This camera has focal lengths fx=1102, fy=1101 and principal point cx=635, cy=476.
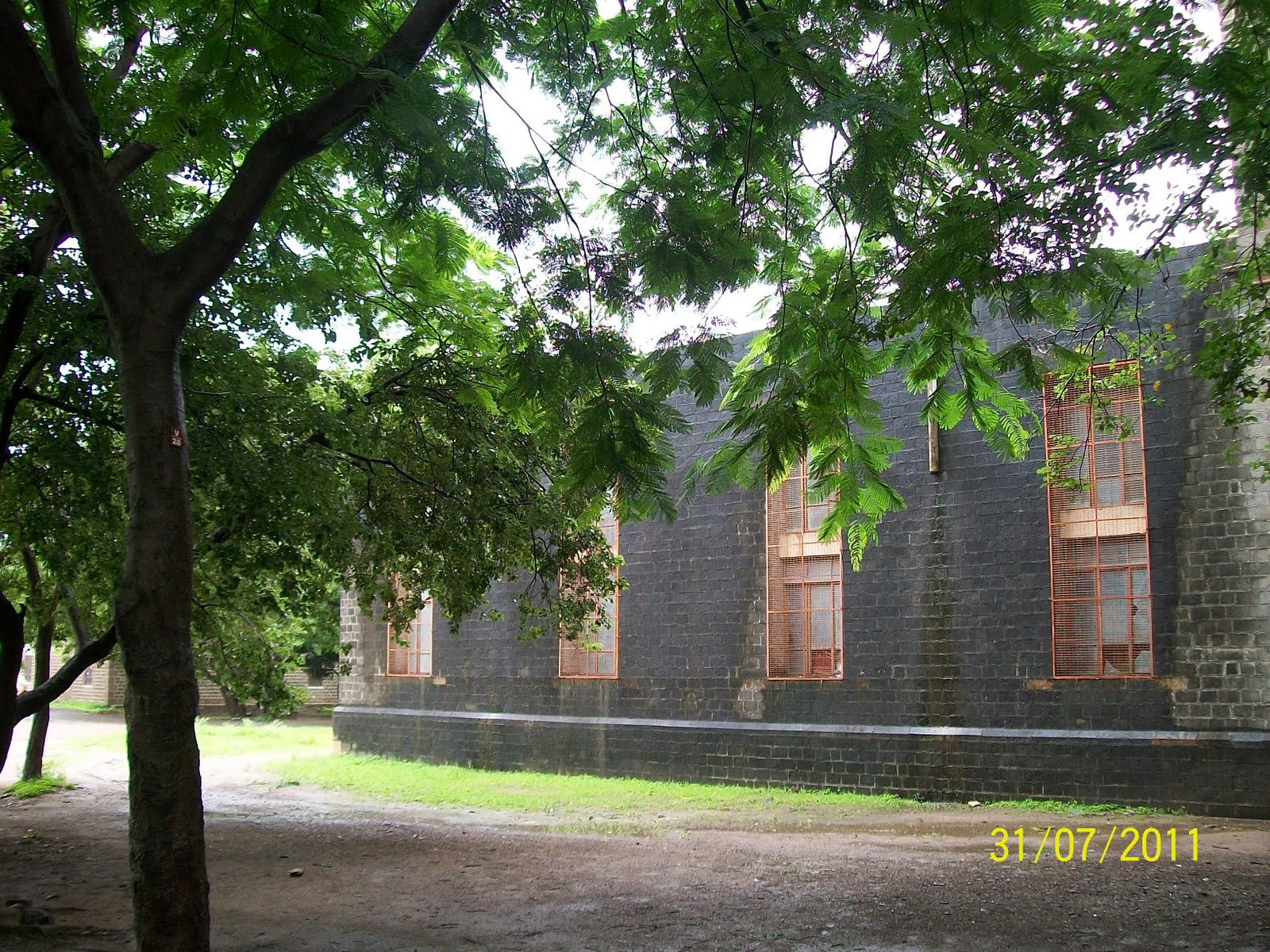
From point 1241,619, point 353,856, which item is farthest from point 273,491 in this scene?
point 1241,619

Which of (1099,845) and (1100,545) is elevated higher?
(1100,545)

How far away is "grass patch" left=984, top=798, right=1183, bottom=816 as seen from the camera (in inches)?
445

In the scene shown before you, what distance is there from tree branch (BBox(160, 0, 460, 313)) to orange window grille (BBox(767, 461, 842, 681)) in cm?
978

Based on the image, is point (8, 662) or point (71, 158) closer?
point (71, 158)

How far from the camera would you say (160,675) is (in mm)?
4590

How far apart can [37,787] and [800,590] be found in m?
10.9

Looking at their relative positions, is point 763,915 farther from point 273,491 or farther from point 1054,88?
point 1054,88

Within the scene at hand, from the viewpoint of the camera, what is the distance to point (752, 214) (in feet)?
21.7

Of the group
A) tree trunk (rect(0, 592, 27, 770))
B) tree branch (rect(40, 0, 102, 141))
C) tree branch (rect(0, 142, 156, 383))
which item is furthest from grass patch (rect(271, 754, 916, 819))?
tree branch (rect(40, 0, 102, 141))

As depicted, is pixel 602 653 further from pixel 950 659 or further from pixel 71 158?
pixel 71 158

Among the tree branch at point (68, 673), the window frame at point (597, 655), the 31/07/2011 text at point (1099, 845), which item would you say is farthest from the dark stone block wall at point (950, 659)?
the tree branch at point (68, 673)

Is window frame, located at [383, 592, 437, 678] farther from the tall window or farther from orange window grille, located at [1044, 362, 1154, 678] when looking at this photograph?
orange window grille, located at [1044, 362, 1154, 678]

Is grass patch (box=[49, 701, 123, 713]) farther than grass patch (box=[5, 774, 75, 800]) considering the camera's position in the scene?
Yes

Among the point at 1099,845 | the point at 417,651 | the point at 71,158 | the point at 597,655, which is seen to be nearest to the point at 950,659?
the point at 1099,845
